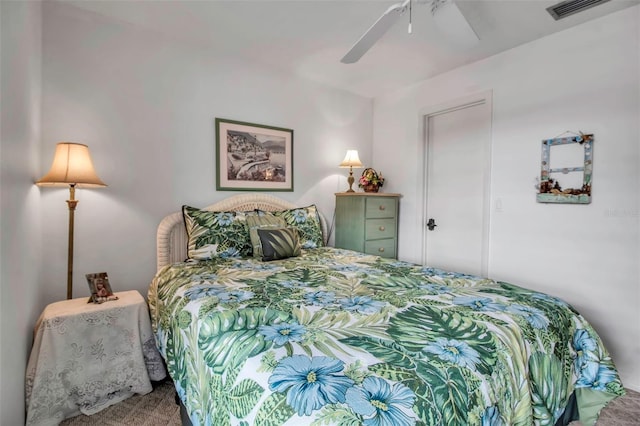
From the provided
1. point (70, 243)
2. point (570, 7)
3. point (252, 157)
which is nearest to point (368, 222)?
point (252, 157)

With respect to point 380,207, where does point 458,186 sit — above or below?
above

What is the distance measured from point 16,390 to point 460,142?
3722 mm

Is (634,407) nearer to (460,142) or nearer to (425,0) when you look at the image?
(460,142)

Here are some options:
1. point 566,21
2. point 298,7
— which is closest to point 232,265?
point 298,7

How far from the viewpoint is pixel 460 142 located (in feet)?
10.4

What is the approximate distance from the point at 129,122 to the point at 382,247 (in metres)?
2.66

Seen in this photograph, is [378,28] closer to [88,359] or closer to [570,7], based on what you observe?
[570,7]

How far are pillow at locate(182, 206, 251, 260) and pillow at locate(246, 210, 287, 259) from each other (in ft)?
0.15

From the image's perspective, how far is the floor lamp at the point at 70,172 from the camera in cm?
185

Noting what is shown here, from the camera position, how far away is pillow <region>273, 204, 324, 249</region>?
2.80 meters

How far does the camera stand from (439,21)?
174 centimetres

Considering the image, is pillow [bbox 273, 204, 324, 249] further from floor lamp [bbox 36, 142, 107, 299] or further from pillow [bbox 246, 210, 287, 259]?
floor lamp [bbox 36, 142, 107, 299]

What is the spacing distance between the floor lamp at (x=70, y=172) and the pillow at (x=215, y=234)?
669 millimetres

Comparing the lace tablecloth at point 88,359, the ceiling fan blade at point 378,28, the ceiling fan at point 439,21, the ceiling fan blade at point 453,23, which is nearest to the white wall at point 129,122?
the lace tablecloth at point 88,359
